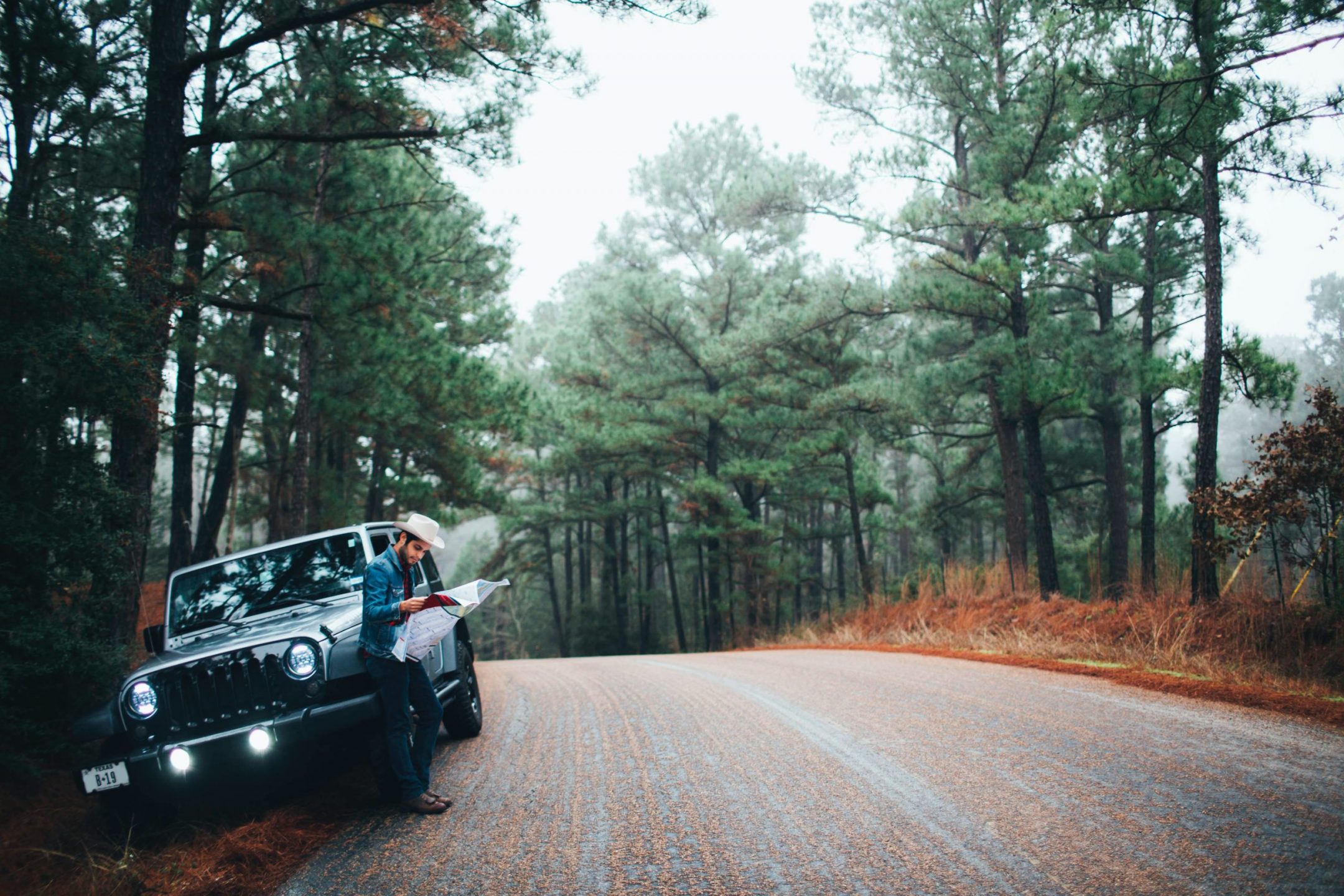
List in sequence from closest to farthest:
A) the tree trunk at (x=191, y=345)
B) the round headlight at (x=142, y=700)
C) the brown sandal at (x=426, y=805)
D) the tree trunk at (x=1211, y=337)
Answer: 1. the brown sandal at (x=426, y=805)
2. the round headlight at (x=142, y=700)
3. the tree trunk at (x=1211, y=337)
4. the tree trunk at (x=191, y=345)

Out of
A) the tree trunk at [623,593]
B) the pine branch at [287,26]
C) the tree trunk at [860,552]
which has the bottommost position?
the tree trunk at [623,593]

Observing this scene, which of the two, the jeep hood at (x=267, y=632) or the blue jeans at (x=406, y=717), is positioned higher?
the jeep hood at (x=267, y=632)

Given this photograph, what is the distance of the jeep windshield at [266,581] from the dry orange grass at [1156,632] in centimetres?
743

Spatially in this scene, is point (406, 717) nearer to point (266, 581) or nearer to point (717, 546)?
point (266, 581)

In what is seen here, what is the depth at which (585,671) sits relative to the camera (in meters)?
11.5

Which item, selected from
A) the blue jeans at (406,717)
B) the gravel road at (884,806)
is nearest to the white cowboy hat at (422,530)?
the blue jeans at (406,717)

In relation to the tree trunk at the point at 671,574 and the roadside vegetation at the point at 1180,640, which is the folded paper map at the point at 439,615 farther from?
the tree trunk at the point at 671,574

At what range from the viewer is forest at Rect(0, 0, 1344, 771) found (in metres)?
6.36

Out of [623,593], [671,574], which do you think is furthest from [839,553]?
[623,593]

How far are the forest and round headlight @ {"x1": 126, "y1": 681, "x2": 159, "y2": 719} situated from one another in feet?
4.72

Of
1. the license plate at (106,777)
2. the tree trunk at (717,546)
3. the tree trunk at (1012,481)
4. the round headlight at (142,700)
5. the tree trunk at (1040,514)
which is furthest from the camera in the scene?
the tree trunk at (717,546)

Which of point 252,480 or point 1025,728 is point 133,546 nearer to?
point 1025,728

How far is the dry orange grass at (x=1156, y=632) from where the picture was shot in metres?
6.57

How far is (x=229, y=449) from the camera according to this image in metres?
14.3
